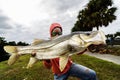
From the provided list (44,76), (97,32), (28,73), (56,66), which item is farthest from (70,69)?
(28,73)

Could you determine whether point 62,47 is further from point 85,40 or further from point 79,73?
point 79,73

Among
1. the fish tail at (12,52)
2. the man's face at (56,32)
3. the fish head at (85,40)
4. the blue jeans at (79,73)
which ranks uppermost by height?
the man's face at (56,32)

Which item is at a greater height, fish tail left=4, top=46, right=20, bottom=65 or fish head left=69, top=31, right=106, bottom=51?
fish head left=69, top=31, right=106, bottom=51

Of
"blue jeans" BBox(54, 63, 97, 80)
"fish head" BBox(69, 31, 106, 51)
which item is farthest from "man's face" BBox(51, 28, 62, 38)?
"fish head" BBox(69, 31, 106, 51)

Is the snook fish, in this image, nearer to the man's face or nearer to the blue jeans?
the man's face

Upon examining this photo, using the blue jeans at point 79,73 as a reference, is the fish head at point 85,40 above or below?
above

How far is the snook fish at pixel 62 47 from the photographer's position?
3411 mm

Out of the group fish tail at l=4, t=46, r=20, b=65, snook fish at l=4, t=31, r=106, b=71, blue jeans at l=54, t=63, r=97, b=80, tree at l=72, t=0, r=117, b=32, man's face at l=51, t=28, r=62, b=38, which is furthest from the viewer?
tree at l=72, t=0, r=117, b=32

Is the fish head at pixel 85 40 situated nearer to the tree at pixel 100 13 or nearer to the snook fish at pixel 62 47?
the snook fish at pixel 62 47

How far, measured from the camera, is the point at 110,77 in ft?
37.0

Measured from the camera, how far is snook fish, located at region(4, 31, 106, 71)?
3.41m

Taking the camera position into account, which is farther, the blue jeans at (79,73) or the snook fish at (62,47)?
the blue jeans at (79,73)

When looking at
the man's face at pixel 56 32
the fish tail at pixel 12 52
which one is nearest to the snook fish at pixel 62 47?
the fish tail at pixel 12 52

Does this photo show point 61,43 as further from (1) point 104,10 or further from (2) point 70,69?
(1) point 104,10
